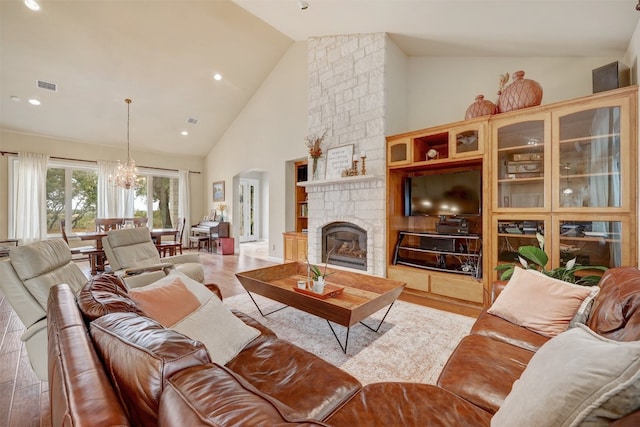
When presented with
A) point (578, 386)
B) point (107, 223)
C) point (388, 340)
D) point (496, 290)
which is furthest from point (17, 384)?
point (107, 223)

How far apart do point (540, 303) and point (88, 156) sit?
28.2 ft

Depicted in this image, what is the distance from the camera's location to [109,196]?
6.73m

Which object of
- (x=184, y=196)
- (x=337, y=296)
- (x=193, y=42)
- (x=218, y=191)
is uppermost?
(x=193, y=42)

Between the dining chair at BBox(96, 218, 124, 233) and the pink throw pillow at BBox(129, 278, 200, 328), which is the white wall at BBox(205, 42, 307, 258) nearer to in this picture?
the dining chair at BBox(96, 218, 124, 233)

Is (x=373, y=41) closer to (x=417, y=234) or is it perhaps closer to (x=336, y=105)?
(x=336, y=105)

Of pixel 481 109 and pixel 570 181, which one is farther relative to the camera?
pixel 481 109

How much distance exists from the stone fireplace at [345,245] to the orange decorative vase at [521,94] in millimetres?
2434

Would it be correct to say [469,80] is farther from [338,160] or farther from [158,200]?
[158,200]

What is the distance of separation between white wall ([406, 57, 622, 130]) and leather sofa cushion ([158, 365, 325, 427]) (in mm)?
4368

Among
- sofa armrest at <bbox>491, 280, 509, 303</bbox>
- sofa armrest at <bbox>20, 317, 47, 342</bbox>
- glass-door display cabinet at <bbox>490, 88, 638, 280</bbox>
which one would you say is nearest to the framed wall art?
glass-door display cabinet at <bbox>490, 88, 638, 280</bbox>

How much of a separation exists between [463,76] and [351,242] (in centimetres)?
296

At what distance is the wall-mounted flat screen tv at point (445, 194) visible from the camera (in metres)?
3.50

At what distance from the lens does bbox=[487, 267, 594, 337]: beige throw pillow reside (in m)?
1.71

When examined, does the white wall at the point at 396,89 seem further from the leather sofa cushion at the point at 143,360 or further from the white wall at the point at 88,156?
the white wall at the point at 88,156
